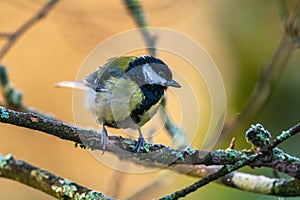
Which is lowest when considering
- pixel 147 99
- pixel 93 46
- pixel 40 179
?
pixel 40 179

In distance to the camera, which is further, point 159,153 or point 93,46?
point 93,46

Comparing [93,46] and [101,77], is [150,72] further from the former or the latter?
[93,46]

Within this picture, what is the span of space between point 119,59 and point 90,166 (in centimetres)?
136

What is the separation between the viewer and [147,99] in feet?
3.84

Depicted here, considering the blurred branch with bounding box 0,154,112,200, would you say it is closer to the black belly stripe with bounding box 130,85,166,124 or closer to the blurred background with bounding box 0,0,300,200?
the black belly stripe with bounding box 130,85,166,124

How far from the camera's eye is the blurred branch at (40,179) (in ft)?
3.04

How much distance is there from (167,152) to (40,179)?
263 mm

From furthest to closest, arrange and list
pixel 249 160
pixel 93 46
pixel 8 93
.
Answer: pixel 93 46, pixel 8 93, pixel 249 160

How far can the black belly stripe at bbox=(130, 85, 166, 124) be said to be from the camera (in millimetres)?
1133

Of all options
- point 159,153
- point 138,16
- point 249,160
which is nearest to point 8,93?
point 138,16

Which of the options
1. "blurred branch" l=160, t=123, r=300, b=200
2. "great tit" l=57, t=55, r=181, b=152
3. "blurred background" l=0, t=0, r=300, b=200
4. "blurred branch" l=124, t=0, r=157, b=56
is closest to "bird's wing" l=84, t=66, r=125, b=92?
"great tit" l=57, t=55, r=181, b=152

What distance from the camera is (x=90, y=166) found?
2.57 meters

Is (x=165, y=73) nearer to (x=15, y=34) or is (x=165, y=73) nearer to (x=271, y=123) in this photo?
(x=15, y=34)

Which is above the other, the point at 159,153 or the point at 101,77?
the point at 101,77
